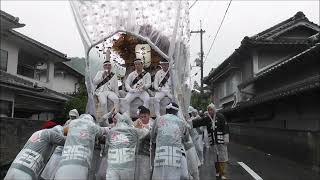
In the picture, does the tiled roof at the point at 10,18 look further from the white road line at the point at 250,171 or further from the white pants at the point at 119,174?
the white pants at the point at 119,174

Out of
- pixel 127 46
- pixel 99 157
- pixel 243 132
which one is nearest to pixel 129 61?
pixel 127 46

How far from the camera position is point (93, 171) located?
7301 mm

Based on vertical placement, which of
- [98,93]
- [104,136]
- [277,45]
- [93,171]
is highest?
[277,45]

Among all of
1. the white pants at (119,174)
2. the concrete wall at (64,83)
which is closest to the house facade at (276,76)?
the white pants at (119,174)

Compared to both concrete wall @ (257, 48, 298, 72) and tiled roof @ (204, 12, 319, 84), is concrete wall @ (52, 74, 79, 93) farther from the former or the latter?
concrete wall @ (257, 48, 298, 72)

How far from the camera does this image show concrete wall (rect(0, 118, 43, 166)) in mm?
15312

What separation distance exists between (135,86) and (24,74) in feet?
70.3

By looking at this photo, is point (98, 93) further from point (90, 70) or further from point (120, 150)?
point (120, 150)

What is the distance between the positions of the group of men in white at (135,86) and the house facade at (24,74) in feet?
41.9

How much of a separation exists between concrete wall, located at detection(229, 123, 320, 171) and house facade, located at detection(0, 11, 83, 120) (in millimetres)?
12469

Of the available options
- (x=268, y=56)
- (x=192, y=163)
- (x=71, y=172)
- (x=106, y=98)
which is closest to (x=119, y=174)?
(x=71, y=172)

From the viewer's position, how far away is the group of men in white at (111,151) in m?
6.21

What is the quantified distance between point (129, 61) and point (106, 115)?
6.51 ft

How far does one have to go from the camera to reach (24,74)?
2786 cm
